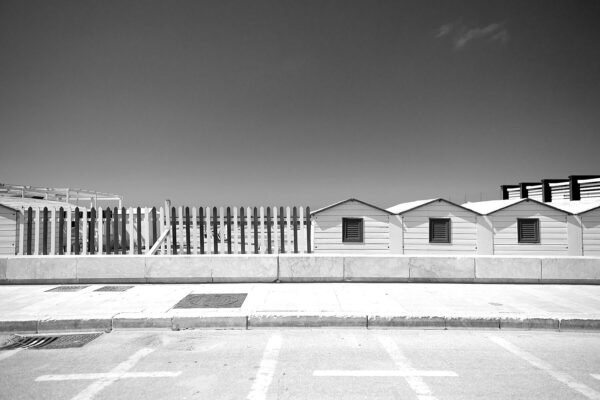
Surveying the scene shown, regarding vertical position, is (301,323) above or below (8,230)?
below

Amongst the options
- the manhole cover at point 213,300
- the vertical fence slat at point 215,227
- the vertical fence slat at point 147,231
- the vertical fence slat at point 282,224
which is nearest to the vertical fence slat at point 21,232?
the vertical fence slat at point 147,231

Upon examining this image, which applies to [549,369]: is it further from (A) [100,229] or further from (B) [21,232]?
(B) [21,232]

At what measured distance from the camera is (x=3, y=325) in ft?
15.8

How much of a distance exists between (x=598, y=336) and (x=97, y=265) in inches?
376

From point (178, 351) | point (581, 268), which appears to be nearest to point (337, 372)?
point (178, 351)

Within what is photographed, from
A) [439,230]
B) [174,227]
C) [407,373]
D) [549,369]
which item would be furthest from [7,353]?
[439,230]

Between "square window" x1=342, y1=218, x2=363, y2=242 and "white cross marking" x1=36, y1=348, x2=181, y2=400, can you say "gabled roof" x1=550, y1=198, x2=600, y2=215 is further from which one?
"white cross marking" x1=36, y1=348, x2=181, y2=400

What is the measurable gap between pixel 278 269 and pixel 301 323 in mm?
2499

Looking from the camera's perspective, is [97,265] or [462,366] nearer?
[462,366]

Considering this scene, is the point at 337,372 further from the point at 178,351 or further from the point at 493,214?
the point at 493,214

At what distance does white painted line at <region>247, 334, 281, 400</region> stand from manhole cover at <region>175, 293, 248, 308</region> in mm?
1456

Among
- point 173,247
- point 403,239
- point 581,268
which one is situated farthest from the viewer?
point 403,239

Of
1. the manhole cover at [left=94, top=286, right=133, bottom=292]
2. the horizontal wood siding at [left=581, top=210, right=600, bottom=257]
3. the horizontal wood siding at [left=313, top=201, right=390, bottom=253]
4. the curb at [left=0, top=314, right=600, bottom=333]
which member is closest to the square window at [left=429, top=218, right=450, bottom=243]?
the horizontal wood siding at [left=313, top=201, right=390, bottom=253]

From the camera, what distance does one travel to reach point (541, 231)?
1204 cm
